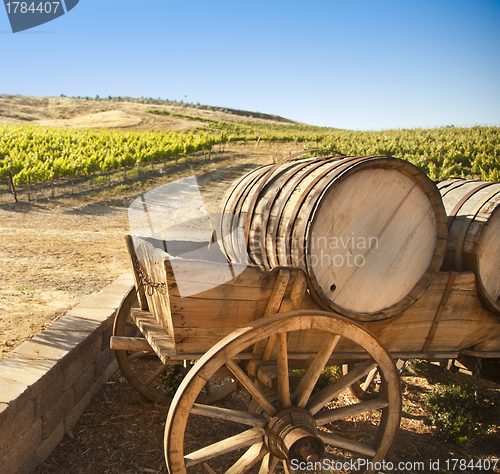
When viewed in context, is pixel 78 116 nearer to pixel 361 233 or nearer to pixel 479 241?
pixel 361 233

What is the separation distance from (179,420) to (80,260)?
228 inches

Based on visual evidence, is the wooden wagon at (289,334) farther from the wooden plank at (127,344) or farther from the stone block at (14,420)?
the stone block at (14,420)

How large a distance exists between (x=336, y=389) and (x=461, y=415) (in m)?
1.42

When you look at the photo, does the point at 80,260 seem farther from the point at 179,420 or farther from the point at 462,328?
the point at 462,328

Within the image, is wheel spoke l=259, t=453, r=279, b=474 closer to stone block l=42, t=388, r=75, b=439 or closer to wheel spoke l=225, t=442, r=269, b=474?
wheel spoke l=225, t=442, r=269, b=474

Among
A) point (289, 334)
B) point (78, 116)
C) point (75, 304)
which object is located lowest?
point (75, 304)

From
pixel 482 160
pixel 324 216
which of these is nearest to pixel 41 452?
pixel 324 216

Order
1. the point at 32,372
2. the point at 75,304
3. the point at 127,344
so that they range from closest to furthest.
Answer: the point at 127,344 → the point at 32,372 → the point at 75,304

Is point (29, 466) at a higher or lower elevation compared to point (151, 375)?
lower

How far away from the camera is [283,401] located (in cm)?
193

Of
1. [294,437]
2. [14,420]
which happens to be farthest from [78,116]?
[294,437]

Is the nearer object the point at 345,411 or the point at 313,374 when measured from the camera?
the point at 313,374

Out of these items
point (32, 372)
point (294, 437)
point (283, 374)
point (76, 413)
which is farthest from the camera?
point (76, 413)

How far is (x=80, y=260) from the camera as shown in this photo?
675 centimetres
